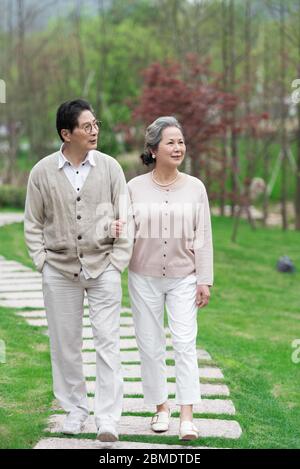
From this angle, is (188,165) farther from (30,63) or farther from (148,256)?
(148,256)

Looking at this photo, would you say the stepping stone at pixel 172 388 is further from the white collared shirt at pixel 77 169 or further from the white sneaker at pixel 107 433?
the white collared shirt at pixel 77 169

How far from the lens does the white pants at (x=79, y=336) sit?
3924 mm

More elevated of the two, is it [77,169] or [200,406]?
[77,169]

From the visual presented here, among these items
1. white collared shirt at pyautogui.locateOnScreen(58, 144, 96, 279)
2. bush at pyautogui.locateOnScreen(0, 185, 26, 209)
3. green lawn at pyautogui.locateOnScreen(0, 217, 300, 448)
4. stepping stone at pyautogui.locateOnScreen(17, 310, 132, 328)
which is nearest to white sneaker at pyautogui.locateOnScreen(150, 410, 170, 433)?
green lawn at pyautogui.locateOnScreen(0, 217, 300, 448)

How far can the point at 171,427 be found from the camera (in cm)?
418

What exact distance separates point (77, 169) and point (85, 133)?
0.18 m

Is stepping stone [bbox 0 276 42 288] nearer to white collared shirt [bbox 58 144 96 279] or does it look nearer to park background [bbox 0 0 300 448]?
park background [bbox 0 0 300 448]

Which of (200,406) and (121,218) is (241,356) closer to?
(200,406)

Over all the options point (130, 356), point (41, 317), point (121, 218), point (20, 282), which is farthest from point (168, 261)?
point (20, 282)

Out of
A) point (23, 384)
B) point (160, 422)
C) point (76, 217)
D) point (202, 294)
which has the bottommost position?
point (23, 384)

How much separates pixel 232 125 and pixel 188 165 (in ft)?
7.27

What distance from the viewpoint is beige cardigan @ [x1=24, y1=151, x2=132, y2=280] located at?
395 centimetres

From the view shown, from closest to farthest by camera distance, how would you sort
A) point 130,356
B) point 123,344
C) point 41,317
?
point 130,356 < point 123,344 < point 41,317
